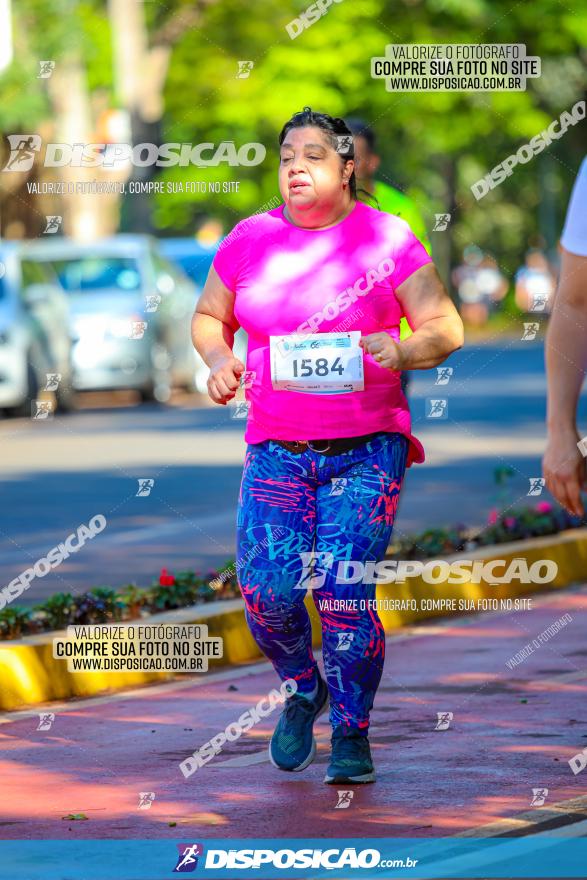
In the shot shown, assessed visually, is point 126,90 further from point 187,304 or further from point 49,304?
point 49,304

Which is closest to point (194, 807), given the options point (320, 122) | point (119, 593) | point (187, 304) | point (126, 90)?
point (320, 122)

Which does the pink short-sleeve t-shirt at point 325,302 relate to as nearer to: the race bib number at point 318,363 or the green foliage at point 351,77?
the race bib number at point 318,363

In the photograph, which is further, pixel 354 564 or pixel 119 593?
pixel 119 593

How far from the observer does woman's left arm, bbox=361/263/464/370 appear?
18.7 feet

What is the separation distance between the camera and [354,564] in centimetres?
579

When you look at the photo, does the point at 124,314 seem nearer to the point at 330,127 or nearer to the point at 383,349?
the point at 330,127

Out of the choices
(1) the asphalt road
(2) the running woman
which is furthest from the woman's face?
(1) the asphalt road

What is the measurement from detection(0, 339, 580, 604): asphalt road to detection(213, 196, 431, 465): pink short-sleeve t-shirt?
3.70 meters

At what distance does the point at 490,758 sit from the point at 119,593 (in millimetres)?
2784

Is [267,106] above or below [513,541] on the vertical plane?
above

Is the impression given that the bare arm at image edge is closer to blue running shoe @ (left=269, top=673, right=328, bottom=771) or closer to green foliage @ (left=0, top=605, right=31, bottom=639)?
blue running shoe @ (left=269, top=673, right=328, bottom=771)

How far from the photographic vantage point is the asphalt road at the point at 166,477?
11.3 meters

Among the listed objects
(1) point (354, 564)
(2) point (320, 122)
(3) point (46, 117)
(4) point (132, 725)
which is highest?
(3) point (46, 117)

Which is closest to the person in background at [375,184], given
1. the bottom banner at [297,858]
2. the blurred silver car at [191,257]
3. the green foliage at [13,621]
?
the green foliage at [13,621]
